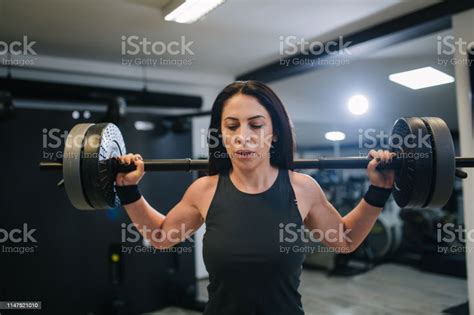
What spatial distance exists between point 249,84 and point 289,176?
32 cm

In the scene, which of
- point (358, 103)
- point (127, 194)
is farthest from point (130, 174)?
point (358, 103)

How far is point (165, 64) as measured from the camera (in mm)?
3916

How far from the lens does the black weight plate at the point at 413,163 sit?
121cm

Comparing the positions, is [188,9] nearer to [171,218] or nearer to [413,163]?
[171,218]

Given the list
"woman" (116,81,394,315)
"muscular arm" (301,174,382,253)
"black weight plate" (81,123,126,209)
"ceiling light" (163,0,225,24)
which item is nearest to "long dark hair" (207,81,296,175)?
"woman" (116,81,394,315)

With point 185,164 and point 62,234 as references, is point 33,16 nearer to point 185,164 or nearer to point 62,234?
point 62,234

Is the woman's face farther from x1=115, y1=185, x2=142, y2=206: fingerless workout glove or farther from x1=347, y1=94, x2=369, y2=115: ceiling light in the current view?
x1=347, y1=94, x2=369, y2=115: ceiling light

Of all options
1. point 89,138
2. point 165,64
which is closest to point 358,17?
point 165,64
